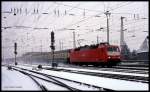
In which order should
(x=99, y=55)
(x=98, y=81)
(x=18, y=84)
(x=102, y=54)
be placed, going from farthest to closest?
(x=99, y=55), (x=102, y=54), (x=98, y=81), (x=18, y=84)

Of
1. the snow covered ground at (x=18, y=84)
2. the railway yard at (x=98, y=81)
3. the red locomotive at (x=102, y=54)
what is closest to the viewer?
the railway yard at (x=98, y=81)

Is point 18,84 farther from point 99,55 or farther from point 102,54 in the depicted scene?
point 99,55

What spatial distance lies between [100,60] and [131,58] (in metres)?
13.8

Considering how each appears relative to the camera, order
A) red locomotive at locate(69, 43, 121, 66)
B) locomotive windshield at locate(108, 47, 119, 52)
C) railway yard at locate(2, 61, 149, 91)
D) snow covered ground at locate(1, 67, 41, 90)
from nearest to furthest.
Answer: railway yard at locate(2, 61, 149, 91) < snow covered ground at locate(1, 67, 41, 90) < red locomotive at locate(69, 43, 121, 66) < locomotive windshield at locate(108, 47, 119, 52)

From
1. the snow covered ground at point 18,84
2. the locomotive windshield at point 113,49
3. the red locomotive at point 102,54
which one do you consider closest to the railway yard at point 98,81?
the snow covered ground at point 18,84

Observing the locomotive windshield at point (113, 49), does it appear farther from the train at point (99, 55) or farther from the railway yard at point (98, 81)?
the railway yard at point (98, 81)

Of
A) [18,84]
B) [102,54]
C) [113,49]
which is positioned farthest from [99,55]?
[18,84]

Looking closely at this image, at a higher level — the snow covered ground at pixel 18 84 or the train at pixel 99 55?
the train at pixel 99 55

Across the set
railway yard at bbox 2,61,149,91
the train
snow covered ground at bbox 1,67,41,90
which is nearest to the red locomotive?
the train

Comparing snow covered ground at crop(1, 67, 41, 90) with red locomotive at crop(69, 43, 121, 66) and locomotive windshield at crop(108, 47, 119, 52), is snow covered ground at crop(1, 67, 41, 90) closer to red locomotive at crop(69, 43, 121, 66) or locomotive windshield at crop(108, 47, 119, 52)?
red locomotive at crop(69, 43, 121, 66)

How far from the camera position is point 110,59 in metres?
34.3

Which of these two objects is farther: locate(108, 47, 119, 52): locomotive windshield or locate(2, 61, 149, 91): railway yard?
locate(108, 47, 119, 52): locomotive windshield

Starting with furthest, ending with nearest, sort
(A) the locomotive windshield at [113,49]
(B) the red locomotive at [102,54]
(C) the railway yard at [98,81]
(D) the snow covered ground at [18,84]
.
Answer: (A) the locomotive windshield at [113,49]
(B) the red locomotive at [102,54]
(D) the snow covered ground at [18,84]
(C) the railway yard at [98,81]

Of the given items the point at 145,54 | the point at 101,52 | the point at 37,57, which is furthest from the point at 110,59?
the point at 37,57
